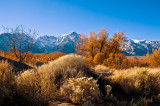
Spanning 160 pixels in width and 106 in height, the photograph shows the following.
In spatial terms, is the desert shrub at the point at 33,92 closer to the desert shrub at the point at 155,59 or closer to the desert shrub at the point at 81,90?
the desert shrub at the point at 81,90

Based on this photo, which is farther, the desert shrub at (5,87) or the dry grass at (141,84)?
the dry grass at (141,84)

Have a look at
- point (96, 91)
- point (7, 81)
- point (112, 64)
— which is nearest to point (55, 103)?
point (96, 91)

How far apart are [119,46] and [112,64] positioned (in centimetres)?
477

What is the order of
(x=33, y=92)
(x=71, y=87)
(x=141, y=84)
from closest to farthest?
1. (x=33, y=92)
2. (x=71, y=87)
3. (x=141, y=84)

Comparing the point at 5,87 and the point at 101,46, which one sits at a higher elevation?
the point at 101,46

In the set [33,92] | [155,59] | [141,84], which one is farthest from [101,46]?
[33,92]

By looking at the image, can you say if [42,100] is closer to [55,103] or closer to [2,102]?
[55,103]

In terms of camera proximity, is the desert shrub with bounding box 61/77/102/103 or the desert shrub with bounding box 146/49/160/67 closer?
A: the desert shrub with bounding box 61/77/102/103

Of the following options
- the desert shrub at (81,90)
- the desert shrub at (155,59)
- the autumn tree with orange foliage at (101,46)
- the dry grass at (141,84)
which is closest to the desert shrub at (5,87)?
the desert shrub at (81,90)

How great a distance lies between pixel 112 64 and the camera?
13320 mm

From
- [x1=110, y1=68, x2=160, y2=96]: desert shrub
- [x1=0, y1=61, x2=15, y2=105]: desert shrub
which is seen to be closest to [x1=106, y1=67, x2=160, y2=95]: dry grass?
[x1=110, y1=68, x2=160, y2=96]: desert shrub

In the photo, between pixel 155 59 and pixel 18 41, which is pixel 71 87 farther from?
pixel 155 59

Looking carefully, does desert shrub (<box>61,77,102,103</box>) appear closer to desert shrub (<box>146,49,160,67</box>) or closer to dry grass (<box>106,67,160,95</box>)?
dry grass (<box>106,67,160,95</box>)

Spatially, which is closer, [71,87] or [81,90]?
[81,90]
